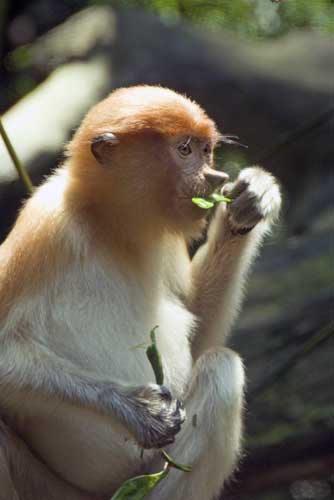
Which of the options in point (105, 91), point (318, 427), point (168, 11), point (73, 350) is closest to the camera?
point (73, 350)

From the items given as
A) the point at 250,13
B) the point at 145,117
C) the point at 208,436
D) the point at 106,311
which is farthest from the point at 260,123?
the point at 208,436

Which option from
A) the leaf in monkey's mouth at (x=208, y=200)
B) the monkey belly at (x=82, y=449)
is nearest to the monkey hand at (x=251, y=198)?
the leaf in monkey's mouth at (x=208, y=200)

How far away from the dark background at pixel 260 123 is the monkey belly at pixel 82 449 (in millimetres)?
1701

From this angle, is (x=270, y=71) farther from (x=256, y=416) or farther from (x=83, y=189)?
(x=83, y=189)

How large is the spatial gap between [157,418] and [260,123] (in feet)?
14.2

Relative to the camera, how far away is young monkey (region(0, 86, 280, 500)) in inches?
181

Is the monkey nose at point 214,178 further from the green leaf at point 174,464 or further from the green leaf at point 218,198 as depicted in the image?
the green leaf at point 174,464

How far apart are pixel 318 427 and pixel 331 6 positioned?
2.79 metres

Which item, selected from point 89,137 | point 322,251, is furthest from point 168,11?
point 89,137

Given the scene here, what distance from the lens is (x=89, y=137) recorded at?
4.83 metres

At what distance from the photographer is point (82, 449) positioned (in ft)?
15.9

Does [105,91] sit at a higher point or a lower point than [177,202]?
lower

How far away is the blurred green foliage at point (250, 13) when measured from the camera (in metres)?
6.53

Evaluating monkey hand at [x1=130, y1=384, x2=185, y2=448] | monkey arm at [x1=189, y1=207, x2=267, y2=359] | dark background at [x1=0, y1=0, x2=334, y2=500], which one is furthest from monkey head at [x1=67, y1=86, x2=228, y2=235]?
dark background at [x1=0, y1=0, x2=334, y2=500]
